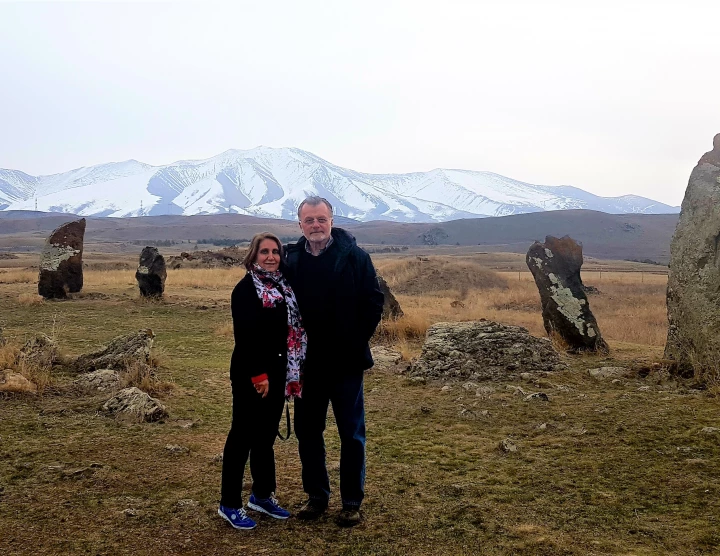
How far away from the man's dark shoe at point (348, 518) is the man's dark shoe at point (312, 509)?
0.16 meters

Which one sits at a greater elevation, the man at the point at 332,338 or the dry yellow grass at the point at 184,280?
the man at the point at 332,338

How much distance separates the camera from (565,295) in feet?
38.9

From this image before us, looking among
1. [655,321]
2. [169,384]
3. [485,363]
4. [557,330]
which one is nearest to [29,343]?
[169,384]

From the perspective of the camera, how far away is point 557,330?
11.6 meters

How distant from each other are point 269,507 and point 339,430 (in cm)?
71

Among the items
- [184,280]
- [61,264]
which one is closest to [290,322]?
[61,264]

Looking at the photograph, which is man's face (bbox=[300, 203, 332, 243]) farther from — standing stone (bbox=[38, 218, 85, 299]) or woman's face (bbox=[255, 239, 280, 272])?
standing stone (bbox=[38, 218, 85, 299])

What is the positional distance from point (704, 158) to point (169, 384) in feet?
27.0

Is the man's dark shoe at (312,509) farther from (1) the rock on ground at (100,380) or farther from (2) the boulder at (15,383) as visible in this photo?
(2) the boulder at (15,383)

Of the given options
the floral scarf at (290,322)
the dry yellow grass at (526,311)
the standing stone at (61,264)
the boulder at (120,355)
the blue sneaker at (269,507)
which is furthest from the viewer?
the standing stone at (61,264)

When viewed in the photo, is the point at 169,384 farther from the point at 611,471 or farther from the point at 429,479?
the point at 611,471

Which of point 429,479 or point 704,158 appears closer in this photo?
point 429,479

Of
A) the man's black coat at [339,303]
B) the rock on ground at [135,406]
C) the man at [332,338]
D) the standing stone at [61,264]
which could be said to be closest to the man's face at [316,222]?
the man at [332,338]

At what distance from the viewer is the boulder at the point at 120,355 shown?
8.78 meters
